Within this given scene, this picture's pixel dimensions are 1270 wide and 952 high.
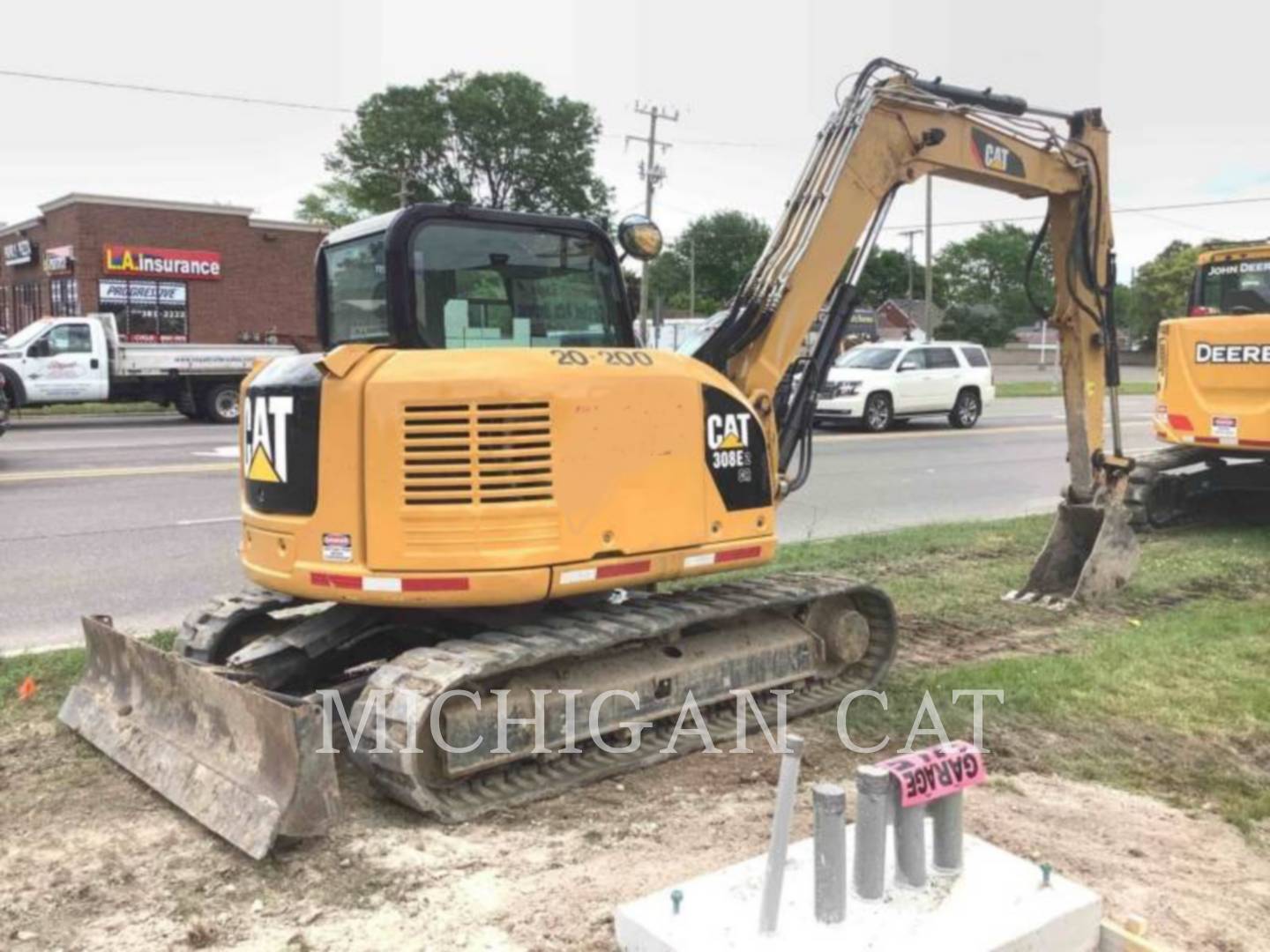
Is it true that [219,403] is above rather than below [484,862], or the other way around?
above

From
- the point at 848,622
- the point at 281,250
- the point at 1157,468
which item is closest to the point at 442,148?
the point at 281,250

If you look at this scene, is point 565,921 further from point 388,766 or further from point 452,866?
point 388,766

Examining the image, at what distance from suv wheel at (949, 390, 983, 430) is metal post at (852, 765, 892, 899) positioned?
22.7m

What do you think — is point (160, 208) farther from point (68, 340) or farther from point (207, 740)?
point (207, 740)

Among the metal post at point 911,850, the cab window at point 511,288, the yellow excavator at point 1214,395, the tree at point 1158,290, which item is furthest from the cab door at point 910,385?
the tree at point 1158,290

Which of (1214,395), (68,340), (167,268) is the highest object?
(167,268)

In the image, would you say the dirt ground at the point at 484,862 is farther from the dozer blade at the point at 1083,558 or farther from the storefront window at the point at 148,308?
the storefront window at the point at 148,308

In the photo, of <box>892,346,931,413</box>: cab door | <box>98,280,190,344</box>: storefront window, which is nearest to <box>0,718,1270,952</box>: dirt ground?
<box>892,346,931,413</box>: cab door

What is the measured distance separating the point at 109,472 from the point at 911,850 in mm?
13236

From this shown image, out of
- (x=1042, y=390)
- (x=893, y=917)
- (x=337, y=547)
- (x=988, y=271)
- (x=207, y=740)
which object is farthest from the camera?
(x=988, y=271)

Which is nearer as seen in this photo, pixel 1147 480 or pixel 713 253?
pixel 1147 480

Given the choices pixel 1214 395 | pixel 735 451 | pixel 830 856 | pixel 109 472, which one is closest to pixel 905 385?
pixel 1214 395

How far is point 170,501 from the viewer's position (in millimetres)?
12375

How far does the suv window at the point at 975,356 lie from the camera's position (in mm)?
25828
